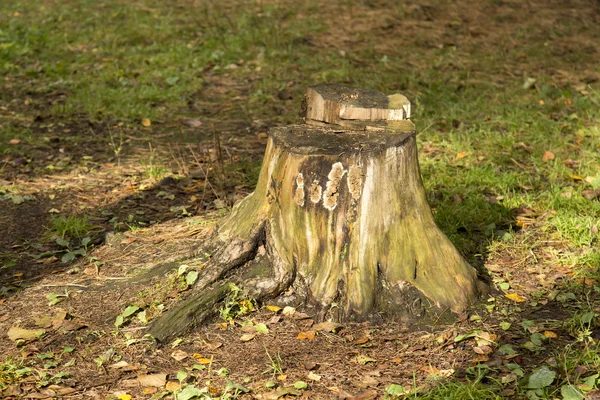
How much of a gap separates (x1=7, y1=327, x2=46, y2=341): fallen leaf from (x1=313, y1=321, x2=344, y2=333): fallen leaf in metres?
1.43

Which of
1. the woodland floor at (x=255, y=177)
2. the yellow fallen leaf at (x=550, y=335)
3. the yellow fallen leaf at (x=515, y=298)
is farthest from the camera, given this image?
the yellow fallen leaf at (x=515, y=298)

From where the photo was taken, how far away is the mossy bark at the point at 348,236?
377 centimetres

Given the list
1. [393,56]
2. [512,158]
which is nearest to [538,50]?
[393,56]

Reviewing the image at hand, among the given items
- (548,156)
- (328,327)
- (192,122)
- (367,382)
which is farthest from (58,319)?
(548,156)

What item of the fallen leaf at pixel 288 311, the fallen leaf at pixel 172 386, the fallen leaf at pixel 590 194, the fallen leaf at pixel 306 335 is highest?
the fallen leaf at pixel 590 194

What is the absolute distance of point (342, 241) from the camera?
151 inches

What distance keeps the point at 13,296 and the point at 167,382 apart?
141 centimetres

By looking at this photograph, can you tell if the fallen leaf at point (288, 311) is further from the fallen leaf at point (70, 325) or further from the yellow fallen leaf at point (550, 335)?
the yellow fallen leaf at point (550, 335)

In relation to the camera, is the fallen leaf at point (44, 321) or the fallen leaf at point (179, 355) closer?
the fallen leaf at point (179, 355)

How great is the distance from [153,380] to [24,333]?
872mm

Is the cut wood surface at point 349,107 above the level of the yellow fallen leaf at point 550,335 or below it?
above

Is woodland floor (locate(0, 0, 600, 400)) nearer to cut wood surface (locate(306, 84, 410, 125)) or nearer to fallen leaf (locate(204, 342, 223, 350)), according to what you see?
fallen leaf (locate(204, 342, 223, 350))

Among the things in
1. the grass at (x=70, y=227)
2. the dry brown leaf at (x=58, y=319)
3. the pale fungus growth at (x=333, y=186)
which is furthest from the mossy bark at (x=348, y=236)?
the grass at (x=70, y=227)

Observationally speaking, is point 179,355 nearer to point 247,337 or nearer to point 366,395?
point 247,337
